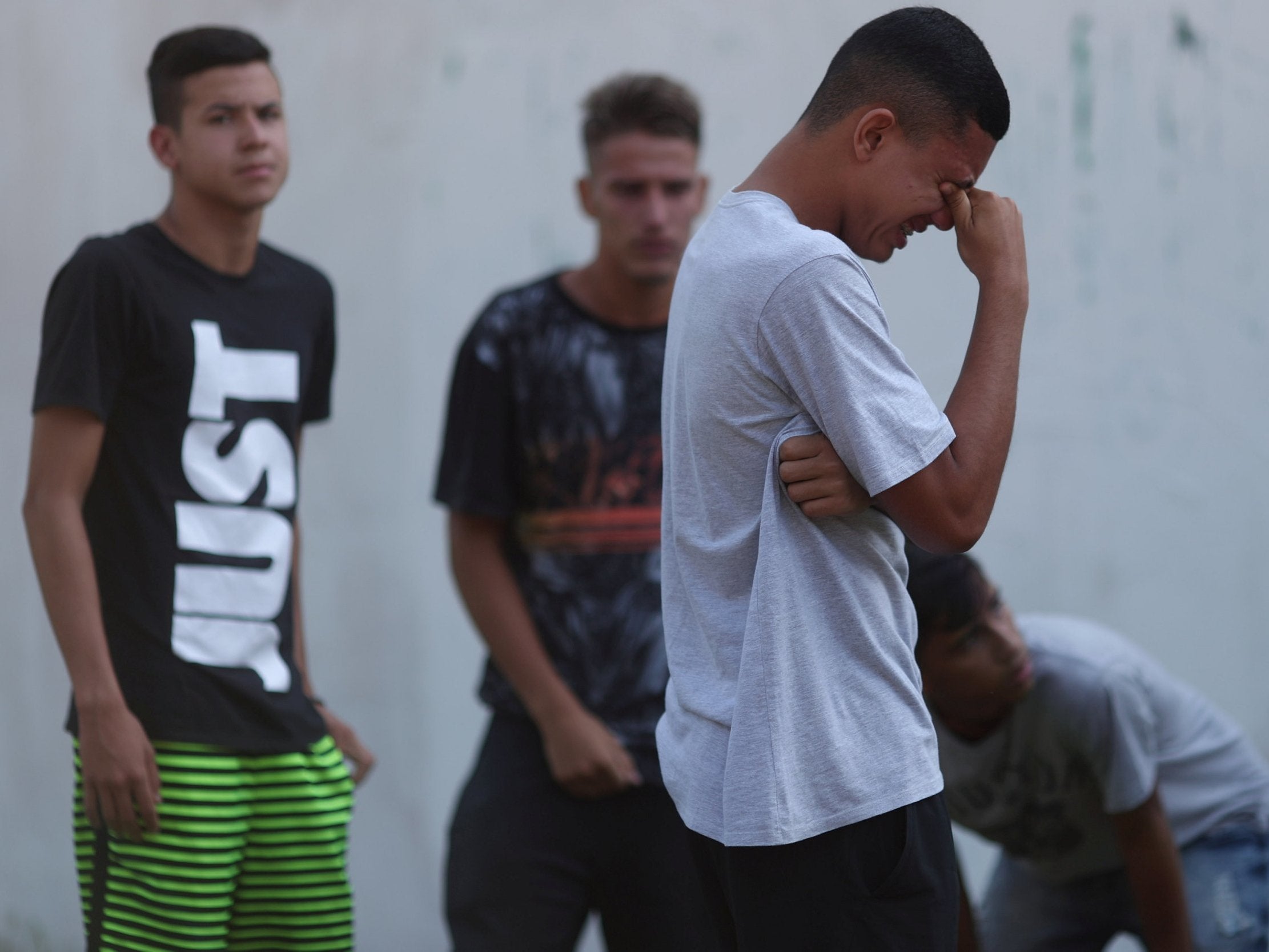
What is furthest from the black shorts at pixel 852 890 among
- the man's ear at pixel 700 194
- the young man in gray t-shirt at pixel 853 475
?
the man's ear at pixel 700 194

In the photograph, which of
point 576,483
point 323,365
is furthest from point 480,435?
point 323,365

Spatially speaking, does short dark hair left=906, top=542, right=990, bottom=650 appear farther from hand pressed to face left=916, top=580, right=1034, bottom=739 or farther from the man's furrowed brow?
the man's furrowed brow

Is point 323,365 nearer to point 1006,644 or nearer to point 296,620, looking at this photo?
point 296,620

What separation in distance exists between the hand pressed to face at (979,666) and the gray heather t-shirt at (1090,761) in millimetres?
65

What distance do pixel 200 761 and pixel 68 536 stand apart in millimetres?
369

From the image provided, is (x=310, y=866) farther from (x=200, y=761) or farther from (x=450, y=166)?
(x=450, y=166)

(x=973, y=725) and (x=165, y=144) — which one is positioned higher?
(x=165, y=144)

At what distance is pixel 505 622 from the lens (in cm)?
247

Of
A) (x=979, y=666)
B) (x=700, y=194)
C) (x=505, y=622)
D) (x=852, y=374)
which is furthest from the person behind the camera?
(x=700, y=194)

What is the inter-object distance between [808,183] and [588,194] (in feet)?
4.12

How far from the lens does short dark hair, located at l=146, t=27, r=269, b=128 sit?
88.3 inches

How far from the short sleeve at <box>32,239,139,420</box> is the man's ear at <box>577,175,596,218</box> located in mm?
931

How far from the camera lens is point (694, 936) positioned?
238 centimetres

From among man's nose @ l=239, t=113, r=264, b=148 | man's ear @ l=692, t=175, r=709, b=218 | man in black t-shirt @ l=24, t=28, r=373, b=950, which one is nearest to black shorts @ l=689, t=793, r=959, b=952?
man in black t-shirt @ l=24, t=28, r=373, b=950
